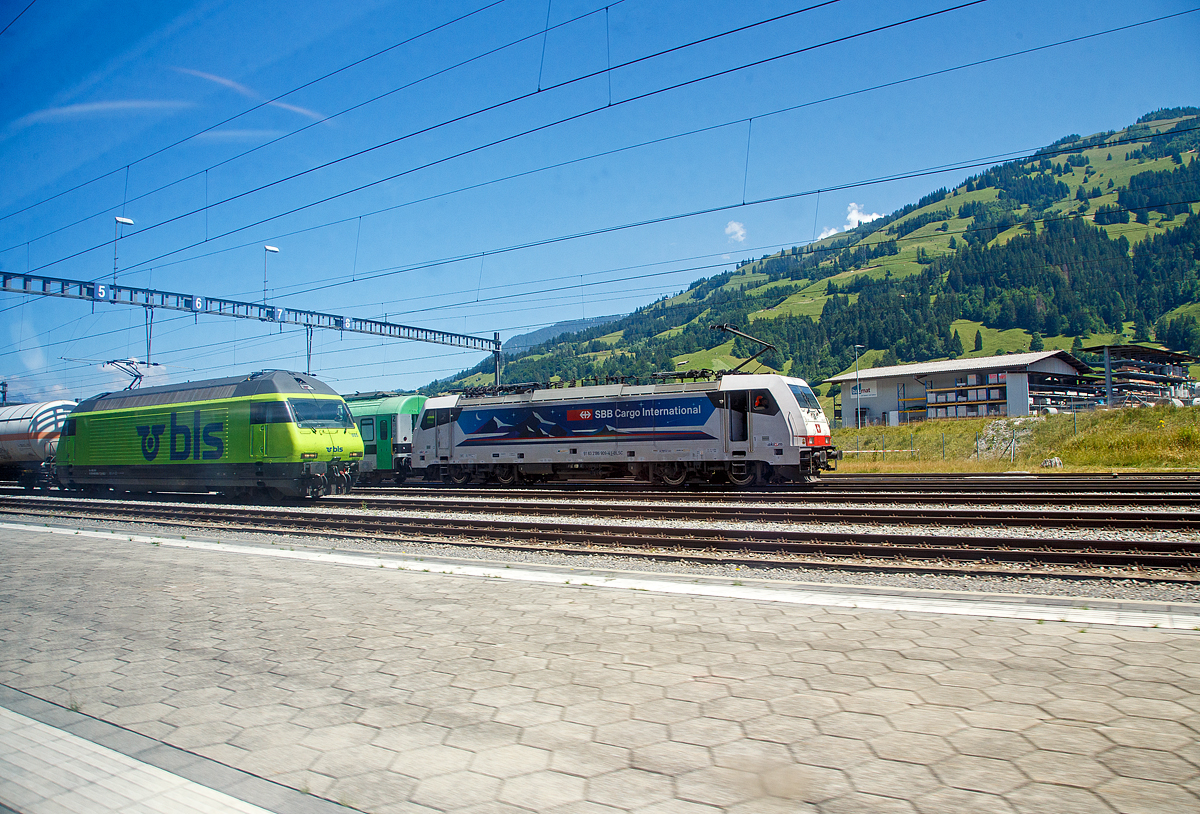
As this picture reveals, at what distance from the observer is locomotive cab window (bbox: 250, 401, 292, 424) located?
17.4 m

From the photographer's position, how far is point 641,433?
19750 mm

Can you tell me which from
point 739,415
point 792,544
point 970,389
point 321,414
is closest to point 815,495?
point 739,415

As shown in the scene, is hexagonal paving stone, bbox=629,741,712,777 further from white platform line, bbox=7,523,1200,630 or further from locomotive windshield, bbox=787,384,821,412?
locomotive windshield, bbox=787,384,821,412

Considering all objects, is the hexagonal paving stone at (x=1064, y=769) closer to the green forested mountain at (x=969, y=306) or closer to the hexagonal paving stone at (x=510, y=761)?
the hexagonal paving stone at (x=510, y=761)

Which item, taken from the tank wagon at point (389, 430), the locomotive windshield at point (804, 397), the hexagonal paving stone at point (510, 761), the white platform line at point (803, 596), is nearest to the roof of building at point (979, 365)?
the locomotive windshield at point (804, 397)

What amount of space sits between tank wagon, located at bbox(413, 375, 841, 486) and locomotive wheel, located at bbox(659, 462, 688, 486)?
3cm

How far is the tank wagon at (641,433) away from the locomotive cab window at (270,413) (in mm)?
6642

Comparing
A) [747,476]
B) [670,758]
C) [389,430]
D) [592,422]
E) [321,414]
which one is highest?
[321,414]

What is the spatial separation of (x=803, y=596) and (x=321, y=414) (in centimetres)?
1550

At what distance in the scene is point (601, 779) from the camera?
3.07 m

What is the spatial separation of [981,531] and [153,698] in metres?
10.8

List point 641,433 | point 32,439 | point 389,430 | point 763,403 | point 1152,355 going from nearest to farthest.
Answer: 1. point 763,403
2. point 641,433
3. point 389,430
4. point 32,439
5. point 1152,355

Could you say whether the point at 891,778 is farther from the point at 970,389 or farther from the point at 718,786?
the point at 970,389

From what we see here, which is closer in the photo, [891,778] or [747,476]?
[891,778]
